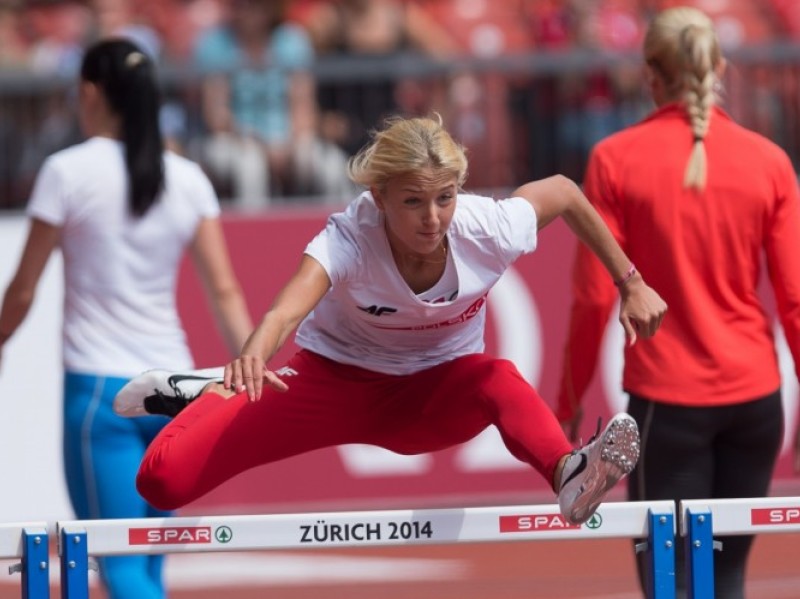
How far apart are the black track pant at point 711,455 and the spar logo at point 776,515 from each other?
582mm

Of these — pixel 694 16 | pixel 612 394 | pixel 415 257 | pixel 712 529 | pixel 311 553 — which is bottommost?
pixel 311 553

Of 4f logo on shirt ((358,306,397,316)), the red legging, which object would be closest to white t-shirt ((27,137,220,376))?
the red legging

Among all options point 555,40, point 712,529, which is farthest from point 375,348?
point 555,40

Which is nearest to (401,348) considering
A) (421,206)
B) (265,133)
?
(421,206)

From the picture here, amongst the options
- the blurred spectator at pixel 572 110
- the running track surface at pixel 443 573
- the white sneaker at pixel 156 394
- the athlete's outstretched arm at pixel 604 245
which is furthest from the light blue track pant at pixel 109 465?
the blurred spectator at pixel 572 110

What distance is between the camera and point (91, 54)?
5367 mm

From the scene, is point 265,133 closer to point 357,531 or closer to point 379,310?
point 379,310

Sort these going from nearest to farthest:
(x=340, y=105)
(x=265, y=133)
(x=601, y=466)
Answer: (x=601, y=466)
(x=265, y=133)
(x=340, y=105)

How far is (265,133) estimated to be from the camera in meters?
9.91

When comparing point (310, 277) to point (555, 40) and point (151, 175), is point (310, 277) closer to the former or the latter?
point (151, 175)

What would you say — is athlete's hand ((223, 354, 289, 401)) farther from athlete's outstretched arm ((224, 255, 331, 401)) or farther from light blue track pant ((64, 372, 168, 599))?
light blue track pant ((64, 372, 168, 599))

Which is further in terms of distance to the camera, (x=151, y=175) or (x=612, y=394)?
(x=612, y=394)

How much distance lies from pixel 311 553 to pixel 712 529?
454 cm

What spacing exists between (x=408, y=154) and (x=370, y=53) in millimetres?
6268
